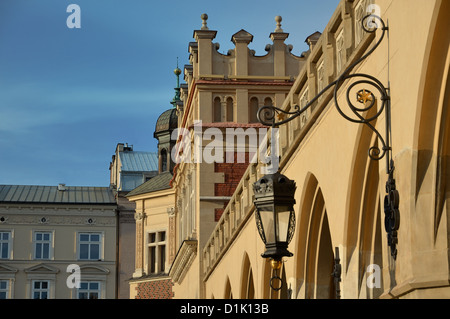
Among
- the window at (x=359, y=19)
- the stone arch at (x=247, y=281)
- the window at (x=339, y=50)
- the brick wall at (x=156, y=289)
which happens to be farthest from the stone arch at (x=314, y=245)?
the brick wall at (x=156, y=289)

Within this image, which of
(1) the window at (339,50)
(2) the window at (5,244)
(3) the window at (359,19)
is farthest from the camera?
(2) the window at (5,244)

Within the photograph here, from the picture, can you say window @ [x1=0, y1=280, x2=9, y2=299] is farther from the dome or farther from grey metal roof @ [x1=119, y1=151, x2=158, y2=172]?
the dome

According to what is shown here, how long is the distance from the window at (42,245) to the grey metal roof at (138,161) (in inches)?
337

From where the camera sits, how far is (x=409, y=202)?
9672 millimetres

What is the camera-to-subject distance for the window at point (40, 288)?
57.7 m

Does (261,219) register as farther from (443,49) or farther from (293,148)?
(293,148)

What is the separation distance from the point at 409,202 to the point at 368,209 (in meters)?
2.91

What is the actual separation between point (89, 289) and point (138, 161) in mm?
12040

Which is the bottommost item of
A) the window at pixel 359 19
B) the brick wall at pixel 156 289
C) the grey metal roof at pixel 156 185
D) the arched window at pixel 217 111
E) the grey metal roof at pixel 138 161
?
the window at pixel 359 19

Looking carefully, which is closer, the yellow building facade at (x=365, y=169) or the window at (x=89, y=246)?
the yellow building facade at (x=365, y=169)

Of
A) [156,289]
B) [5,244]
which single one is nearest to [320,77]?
[156,289]

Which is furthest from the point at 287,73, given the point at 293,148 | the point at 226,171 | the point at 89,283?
the point at 89,283

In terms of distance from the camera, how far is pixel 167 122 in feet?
196

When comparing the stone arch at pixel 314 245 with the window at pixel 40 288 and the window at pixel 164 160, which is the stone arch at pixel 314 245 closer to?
the window at pixel 164 160
